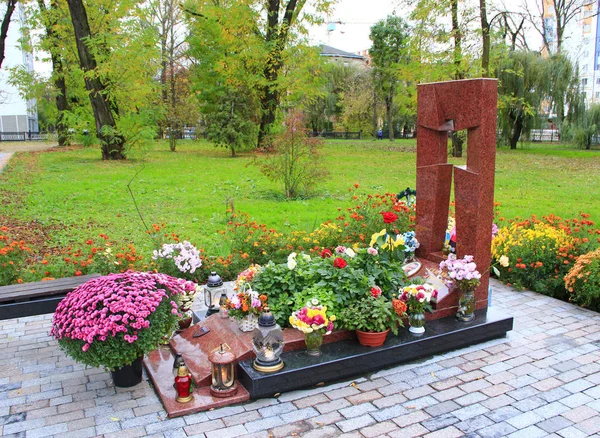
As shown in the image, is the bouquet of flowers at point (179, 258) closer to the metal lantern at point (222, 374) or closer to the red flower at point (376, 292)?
the metal lantern at point (222, 374)

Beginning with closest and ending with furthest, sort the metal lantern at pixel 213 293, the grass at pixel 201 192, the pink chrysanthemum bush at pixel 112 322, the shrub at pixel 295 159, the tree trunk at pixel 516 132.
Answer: the pink chrysanthemum bush at pixel 112 322, the metal lantern at pixel 213 293, the grass at pixel 201 192, the shrub at pixel 295 159, the tree trunk at pixel 516 132

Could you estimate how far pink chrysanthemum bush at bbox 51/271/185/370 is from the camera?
372 centimetres

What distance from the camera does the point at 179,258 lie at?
18.8 feet

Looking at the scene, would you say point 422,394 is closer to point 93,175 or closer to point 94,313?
point 94,313

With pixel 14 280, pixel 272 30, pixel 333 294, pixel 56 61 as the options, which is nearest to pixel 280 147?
pixel 14 280

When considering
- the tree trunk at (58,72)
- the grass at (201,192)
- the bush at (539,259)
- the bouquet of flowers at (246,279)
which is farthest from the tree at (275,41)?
the bouquet of flowers at (246,279)

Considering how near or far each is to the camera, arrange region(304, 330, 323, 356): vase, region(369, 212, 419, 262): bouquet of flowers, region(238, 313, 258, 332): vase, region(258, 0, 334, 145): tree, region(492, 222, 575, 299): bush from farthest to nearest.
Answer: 1. region(258, 0, 334, 145): tree
2. region(492, 222, 575, 299): bush
3. region(369, 212, 419, 262): bouquet of flowers
4. region(238, 313, 258, 332): vase
5. region(304, 330, 323, 356): vase

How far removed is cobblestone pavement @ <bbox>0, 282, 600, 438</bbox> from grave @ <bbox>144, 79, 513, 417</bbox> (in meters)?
0.11

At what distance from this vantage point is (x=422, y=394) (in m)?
4.03

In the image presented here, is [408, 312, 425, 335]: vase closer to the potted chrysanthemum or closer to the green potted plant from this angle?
the green potted plant

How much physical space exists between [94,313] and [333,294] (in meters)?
1.91

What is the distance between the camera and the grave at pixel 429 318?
159 inches

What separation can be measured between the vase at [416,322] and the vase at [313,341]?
3.03 ft

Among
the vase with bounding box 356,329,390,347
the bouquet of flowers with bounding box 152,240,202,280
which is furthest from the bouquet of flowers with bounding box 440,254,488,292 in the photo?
the bouquet of flowers with bounding box 152,240,202,280
